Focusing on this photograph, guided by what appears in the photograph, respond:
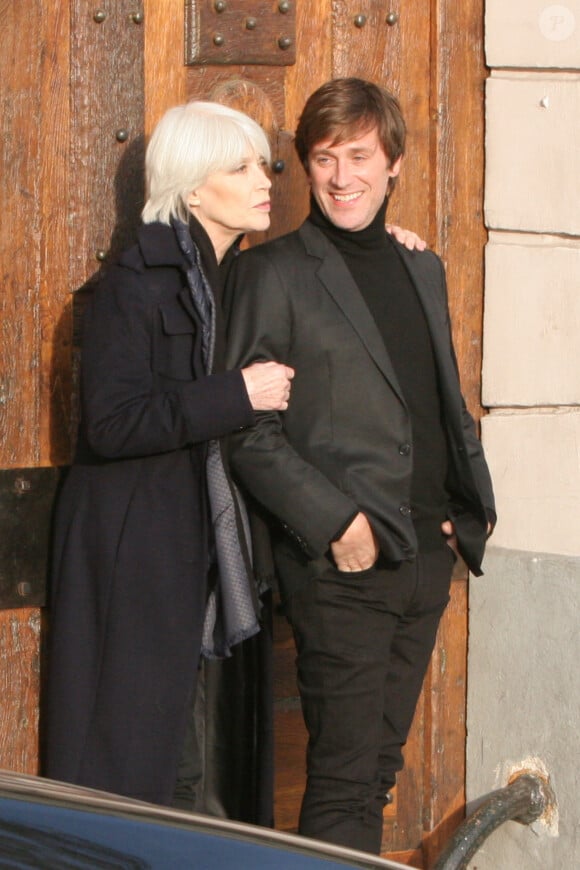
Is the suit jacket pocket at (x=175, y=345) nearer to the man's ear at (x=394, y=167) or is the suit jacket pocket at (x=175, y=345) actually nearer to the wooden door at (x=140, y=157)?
the wooden door at (x=140, y=157)

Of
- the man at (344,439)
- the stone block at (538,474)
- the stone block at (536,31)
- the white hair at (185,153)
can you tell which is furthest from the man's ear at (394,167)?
the stone block at (538,474)

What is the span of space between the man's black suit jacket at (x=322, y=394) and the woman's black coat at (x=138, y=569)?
0.12 metres

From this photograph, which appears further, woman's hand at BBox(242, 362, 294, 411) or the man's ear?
the man's ear

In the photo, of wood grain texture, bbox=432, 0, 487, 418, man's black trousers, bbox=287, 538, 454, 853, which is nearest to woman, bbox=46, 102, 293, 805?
man's black trousers, bbox=287, 538, 454, 853

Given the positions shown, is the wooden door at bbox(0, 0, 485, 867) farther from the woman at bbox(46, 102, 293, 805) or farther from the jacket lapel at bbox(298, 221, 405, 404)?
the jacket lapel at bbox(298, 221, 405, 404)

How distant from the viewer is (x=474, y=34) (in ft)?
13.3

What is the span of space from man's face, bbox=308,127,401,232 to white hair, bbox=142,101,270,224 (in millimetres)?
172

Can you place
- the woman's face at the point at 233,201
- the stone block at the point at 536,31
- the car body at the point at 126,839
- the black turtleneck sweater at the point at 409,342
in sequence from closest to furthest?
the car body at the point at 126,839 < the woman's face at the point at 233,201 < the black turtleneck sweater at the point at 409,342 < the stone block at the point at 536,31

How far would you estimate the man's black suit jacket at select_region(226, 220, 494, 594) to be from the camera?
10.8ft

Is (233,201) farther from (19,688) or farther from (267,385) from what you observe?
(19,688)

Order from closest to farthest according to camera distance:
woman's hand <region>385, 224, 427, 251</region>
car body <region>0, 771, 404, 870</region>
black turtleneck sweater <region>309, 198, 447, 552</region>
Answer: car body <region>0, 771, 404, 870</region> → black turtleneck sweater <region>309, 198, 447, 552</region> → woman's hand <region>385, 224, 427, 251</region>

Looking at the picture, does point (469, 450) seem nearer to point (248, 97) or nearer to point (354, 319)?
point (354, 319)

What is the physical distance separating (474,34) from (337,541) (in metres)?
1.56

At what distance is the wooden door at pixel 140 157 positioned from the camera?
3.63 meters
